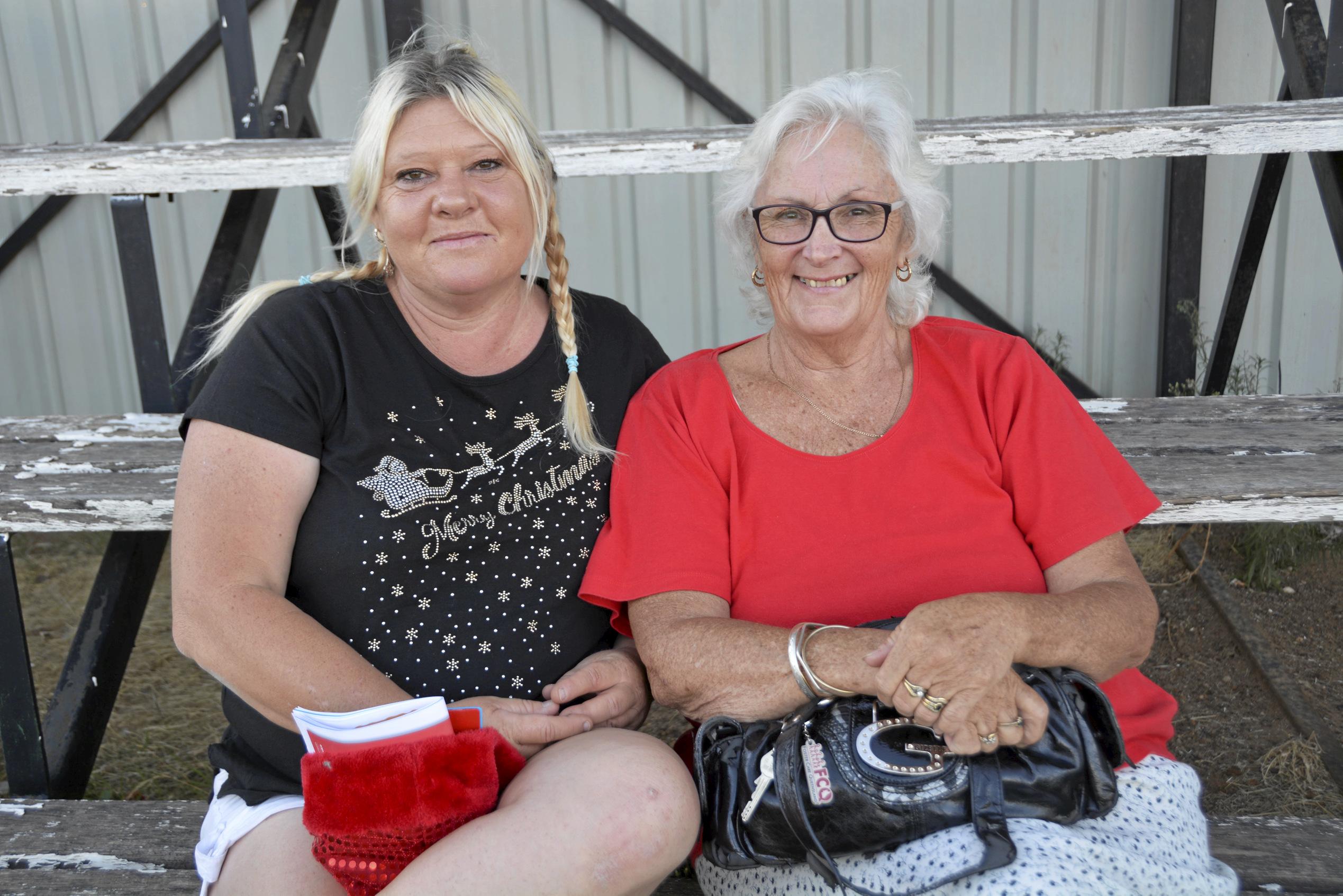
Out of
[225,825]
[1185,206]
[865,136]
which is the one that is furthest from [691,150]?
[1185,206]

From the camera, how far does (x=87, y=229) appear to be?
15.0 feet

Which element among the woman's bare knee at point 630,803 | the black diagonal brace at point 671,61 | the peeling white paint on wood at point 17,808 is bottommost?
the peeling white paint on wood at point 17,808

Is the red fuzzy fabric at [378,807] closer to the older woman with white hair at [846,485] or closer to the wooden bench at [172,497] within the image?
the older woman with white hair at [846,485]

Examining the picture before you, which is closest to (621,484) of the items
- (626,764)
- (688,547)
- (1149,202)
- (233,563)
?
(688,547)

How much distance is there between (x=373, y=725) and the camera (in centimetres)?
131

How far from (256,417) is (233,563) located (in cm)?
21

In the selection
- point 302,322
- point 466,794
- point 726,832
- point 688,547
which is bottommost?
point 726,832

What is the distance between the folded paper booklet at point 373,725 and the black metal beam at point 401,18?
3.32 m

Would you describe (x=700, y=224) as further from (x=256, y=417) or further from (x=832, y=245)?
(x=256, y=417)

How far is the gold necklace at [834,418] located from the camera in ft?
5.57

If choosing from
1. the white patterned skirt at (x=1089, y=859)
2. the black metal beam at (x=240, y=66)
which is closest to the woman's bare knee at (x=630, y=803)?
the white patterned skirt at (x=1089, y=859)

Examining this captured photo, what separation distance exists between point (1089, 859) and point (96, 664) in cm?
184

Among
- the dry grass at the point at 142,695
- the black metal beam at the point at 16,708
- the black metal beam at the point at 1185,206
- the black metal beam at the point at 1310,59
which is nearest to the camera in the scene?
the black metal beam at the point at 16,708

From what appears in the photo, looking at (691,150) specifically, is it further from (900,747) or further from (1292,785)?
(1292,785)
